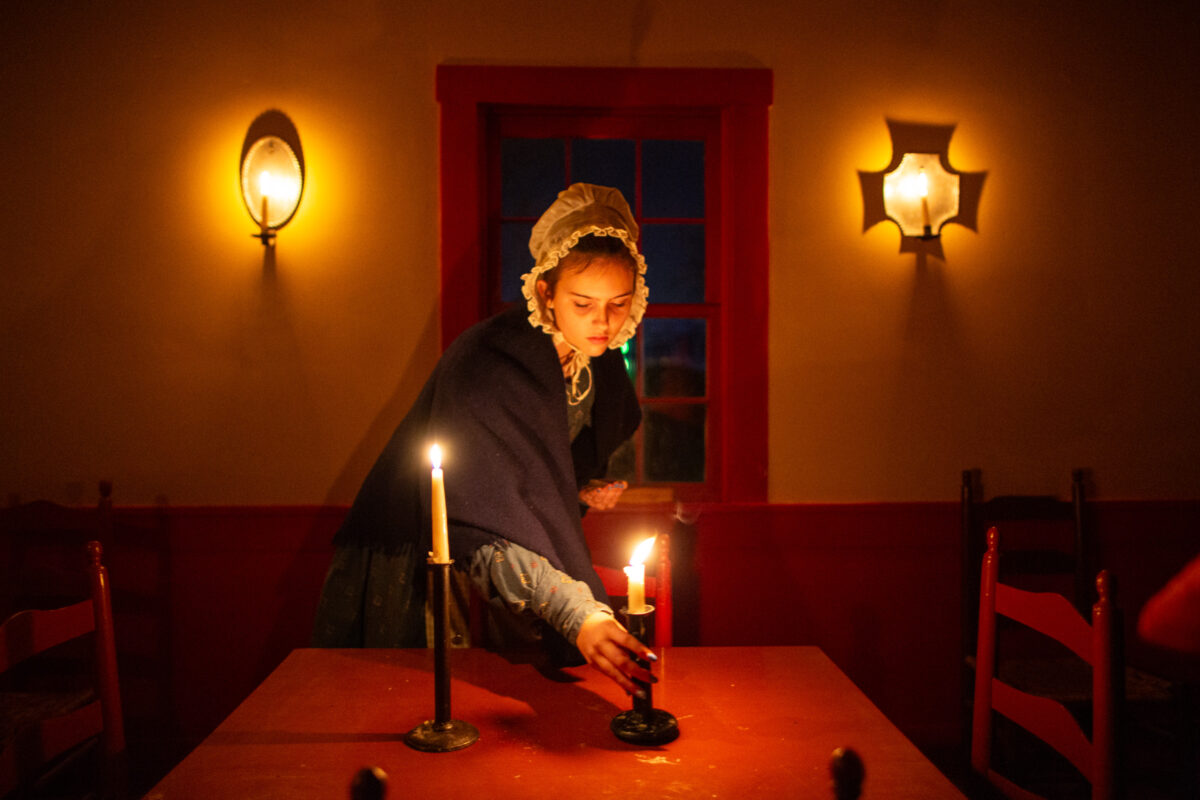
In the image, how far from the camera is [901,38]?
301cm

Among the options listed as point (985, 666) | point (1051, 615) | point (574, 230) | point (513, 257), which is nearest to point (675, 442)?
point (513, 257)

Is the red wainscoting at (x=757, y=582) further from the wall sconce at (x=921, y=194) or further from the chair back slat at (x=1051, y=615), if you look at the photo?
the chair back slat at (x=1051, y=615)

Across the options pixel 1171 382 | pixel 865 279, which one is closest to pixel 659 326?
pixel 865 279

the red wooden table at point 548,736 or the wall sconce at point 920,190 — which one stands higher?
the wall sconce at point 920,190

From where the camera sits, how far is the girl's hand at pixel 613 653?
1.28 meters

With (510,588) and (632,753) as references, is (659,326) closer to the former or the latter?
(510,588)

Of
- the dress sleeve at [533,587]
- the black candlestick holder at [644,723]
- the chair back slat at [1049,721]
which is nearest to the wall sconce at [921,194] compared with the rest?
the chair back slat at [1049,721]

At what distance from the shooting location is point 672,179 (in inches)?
123

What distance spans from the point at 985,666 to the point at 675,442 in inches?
77.1

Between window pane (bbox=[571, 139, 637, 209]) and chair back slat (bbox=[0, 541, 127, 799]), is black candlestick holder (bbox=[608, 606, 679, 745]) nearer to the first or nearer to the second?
chair back slat (bbox=[0, 541, 127, 799])

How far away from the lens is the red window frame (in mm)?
2914

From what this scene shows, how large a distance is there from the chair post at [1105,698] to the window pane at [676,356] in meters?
1.96

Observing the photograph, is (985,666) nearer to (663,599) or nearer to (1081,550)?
(663,599)

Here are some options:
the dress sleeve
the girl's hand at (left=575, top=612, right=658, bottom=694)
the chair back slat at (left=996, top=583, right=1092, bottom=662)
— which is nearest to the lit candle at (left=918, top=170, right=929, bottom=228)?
the chair back slat at (left=996, top=583, right=1092, bottom=662)
